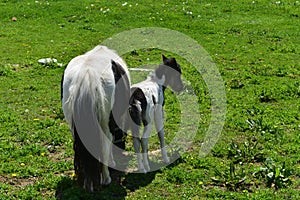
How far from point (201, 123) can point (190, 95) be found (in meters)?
1.70

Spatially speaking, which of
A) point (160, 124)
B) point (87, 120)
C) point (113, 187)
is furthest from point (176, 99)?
point (87, 120)

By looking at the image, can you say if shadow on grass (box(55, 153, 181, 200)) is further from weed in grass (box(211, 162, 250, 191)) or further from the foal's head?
the foal's head

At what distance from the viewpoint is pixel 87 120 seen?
673 cm

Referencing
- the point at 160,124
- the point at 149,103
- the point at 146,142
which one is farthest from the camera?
the point at 160,124

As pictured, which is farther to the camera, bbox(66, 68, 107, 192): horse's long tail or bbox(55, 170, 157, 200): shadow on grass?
bbox(55, 170, 157, 200): shadow on grass

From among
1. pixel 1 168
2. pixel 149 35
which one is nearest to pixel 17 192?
pixel 1 168

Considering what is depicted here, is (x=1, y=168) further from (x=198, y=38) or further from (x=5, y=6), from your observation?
(x=5, y=6)

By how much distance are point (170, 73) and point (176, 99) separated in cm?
281

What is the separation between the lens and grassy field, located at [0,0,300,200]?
25.7ft

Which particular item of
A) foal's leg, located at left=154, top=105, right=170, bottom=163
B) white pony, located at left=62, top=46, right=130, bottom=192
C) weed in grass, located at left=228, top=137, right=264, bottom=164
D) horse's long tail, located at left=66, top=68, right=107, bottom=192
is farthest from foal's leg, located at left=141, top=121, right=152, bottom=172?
weed in grass, located at left=228, top=137, right=264, bottom=164

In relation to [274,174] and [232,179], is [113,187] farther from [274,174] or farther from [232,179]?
[274,174]

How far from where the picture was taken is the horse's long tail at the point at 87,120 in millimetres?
6684

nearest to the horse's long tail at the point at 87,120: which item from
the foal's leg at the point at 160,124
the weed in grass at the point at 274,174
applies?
the foal's leg at the point at 160,124

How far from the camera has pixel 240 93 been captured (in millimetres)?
→ 11852
